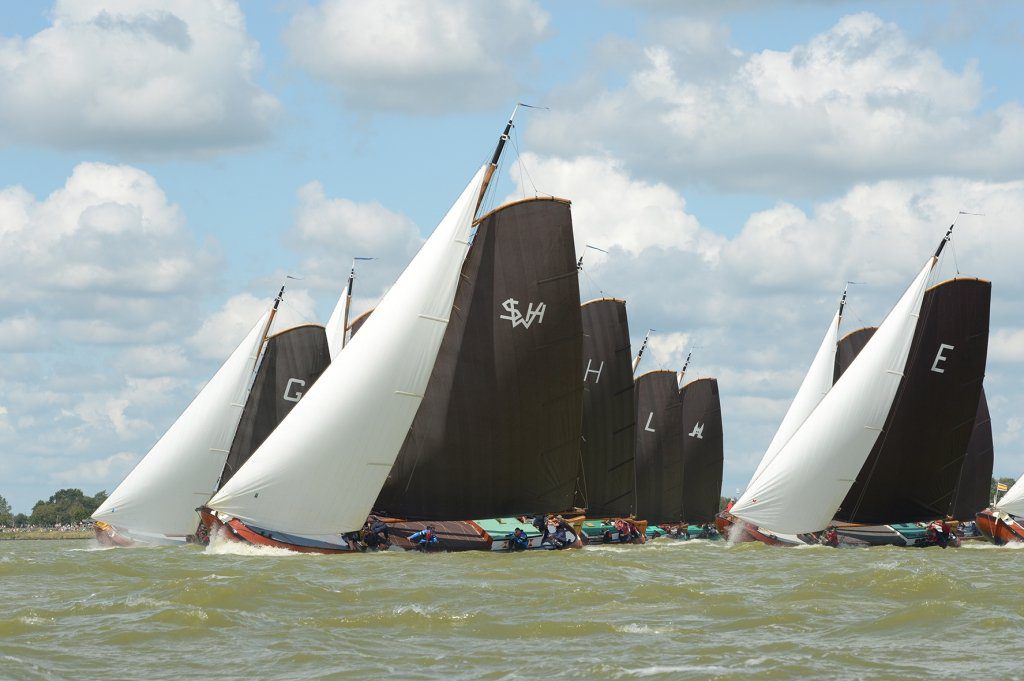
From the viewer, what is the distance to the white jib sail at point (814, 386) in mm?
74562

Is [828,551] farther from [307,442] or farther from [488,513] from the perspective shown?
[307,442]

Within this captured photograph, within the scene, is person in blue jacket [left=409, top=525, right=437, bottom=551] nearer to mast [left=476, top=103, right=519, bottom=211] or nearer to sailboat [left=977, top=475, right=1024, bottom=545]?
mast [left=476, top=103, right=519, bottom=211]

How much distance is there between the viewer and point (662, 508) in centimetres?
8000

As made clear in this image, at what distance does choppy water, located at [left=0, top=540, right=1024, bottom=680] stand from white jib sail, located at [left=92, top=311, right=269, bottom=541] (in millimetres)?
14782

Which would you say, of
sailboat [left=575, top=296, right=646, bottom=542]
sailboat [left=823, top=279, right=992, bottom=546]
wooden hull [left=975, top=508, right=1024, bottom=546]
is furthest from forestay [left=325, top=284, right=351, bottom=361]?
wooden hull [left=975, top=508, right=1024, bottom=546]

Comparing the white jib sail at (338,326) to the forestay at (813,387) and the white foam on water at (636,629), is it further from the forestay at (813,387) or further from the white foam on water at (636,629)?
the white foam on water at (636,629)

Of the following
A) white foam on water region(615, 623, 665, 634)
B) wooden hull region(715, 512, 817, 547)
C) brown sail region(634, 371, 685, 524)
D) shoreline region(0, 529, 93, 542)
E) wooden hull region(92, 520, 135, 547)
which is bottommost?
white foam on water region(615, 623, 665, 634)

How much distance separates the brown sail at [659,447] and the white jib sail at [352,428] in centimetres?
3587

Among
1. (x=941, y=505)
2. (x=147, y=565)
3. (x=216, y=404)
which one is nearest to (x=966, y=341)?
(x=941, y=505)

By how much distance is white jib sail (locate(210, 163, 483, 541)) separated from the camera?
42.8 meters

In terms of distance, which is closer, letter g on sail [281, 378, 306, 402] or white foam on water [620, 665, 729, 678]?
white foam on water [620, 665, 729, 678]

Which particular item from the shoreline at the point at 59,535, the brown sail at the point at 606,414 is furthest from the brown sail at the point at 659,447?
the shoreline at the point at 59,535

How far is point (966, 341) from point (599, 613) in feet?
106

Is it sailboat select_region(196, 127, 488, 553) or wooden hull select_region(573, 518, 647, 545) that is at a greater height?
sailboat select_region(196, 127, 488, 553)
